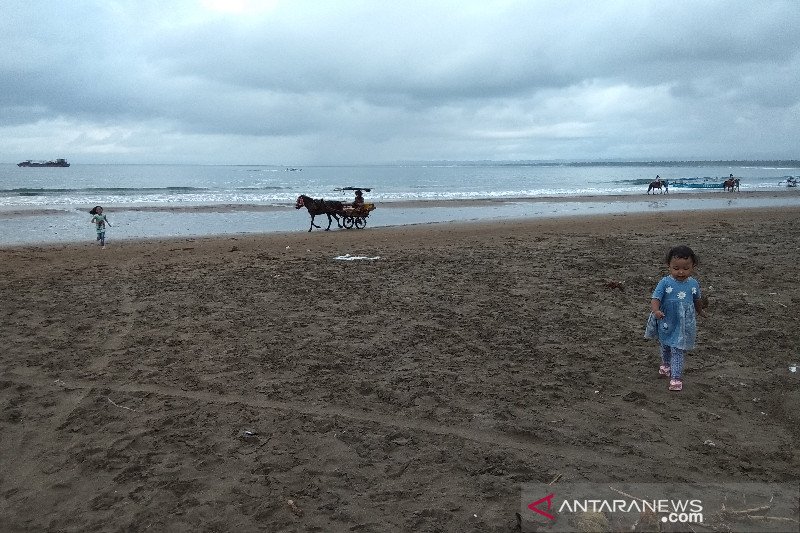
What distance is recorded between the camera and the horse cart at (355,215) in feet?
71.2

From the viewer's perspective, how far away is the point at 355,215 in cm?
2184

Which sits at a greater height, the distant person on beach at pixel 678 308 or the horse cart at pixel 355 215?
the horse cart at pixel 355 215

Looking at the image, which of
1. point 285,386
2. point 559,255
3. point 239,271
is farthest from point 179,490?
point 559,255

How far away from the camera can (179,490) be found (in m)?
3.72

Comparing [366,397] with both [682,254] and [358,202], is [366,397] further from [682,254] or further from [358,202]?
[358,202]

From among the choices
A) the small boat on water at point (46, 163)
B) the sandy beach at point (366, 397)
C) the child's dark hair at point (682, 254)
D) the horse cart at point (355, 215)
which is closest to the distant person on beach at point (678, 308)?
the child's dark hair at point (682, 254)

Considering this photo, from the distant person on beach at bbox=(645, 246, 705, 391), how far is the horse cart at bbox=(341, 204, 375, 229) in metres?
17.2

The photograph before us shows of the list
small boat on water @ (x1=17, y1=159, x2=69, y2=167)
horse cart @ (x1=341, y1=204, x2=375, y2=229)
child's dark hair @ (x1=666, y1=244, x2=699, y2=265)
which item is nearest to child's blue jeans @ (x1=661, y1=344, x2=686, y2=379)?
child's dark hair @ (x1=666, y1=244, x2=699, y2=265)

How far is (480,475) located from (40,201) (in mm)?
40565

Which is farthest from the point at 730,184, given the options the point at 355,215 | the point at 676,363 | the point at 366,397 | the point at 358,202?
the point at 366,397

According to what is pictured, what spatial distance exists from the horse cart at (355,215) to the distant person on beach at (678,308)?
17.2m

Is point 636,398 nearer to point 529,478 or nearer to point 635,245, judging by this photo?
point 529,478

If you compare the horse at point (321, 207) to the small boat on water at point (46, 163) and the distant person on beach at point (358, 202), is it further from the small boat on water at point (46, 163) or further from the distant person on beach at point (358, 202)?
the small boat on water at point (46, 163)

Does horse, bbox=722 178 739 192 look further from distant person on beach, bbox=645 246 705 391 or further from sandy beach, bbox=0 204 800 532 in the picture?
distant person on beach, bbox=645 246 705 391
